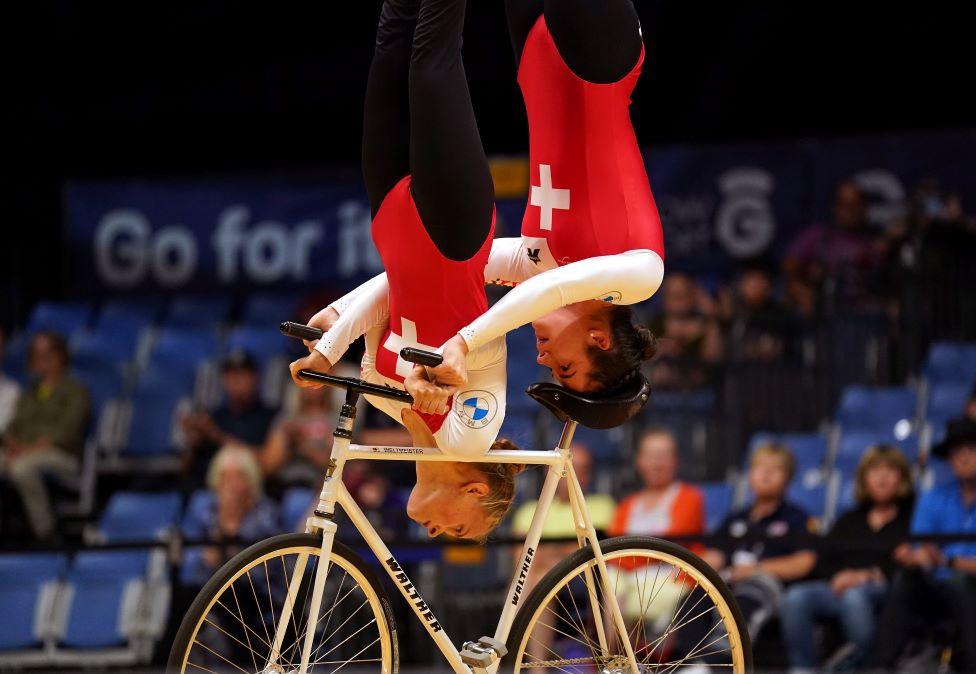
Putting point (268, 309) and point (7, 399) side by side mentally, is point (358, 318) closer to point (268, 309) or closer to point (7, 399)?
point (7, 399)

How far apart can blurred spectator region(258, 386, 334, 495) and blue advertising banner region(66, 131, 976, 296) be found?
1416 millimetres

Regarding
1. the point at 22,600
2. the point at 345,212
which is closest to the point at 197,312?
the point at 345,212

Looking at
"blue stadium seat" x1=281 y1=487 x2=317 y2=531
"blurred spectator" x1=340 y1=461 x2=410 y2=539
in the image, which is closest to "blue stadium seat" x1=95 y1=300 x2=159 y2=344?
"blue stadium seat" x1=281 y1=487 x2=317 y2=531

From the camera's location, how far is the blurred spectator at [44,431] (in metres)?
7.52

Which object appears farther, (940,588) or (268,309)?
(268,309)

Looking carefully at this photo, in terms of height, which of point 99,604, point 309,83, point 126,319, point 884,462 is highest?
point 309,83

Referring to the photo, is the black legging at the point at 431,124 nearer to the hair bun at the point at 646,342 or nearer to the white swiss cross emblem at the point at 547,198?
the white swiss cross emblem at the point at 547,198

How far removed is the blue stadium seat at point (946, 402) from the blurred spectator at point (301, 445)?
8.84 ft

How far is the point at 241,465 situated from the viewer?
6641mm

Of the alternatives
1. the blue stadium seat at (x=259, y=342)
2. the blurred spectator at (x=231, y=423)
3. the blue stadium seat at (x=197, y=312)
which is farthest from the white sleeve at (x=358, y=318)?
the blue stadium seat at (x=197, y=312)

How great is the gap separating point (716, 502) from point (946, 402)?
3.90ft

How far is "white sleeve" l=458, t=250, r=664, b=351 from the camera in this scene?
333 cm

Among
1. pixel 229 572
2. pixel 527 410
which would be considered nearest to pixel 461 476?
pixel 229 572

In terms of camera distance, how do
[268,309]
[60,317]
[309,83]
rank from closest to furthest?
[268,309]
[60,317]
[309,83]
